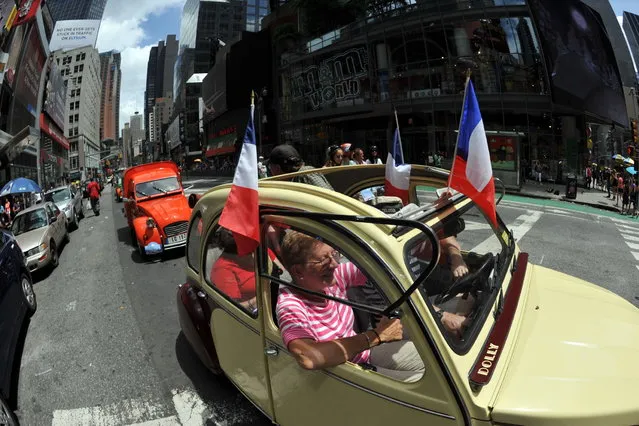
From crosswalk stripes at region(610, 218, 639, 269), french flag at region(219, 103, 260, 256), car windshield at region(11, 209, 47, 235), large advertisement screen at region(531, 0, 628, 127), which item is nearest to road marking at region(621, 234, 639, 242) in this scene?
crosswalk stripes at region(610, 218, 639, 269)

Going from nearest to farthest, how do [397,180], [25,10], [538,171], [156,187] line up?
[397,180]
[156,187]
[538,171]
[25,10]

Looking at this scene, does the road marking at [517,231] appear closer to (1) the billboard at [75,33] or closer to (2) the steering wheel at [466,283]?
(2) the steering wheel at [466,283]

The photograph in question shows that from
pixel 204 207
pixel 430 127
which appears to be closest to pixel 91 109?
pixel 430 127

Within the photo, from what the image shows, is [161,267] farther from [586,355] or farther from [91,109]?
[91,109]

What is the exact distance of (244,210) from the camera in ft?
7.08

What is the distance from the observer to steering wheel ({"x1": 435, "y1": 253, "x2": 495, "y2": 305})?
2137 millimetres

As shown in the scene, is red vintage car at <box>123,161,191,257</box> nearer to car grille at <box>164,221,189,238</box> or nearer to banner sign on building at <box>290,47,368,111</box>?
car grille at <box>164,221,189,238</box>

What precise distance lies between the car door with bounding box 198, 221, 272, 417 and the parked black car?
149cm

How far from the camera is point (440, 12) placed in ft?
95.8

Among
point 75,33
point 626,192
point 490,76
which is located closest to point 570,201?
point 626,192

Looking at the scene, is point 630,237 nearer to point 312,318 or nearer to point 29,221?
point 312,318

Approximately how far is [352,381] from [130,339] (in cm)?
379

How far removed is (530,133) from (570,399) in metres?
29.9

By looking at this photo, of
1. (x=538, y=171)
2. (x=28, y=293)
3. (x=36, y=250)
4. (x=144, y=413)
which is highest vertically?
(x=36, y=250)
